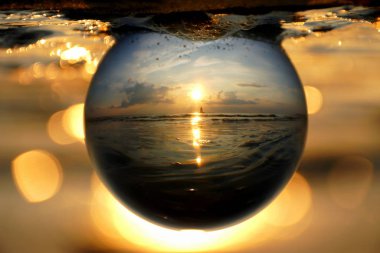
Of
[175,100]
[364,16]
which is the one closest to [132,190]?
[175,100]

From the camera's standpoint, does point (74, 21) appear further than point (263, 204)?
Yes

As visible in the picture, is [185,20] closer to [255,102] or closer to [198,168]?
[255,102]

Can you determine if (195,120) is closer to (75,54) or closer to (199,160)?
(199,160)

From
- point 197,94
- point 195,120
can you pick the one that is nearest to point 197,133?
point 195,120

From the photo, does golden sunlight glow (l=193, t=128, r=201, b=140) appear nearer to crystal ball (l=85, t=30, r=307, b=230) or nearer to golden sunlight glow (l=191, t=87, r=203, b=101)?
crystal ball (l=85, t=30, r=307, b=230)

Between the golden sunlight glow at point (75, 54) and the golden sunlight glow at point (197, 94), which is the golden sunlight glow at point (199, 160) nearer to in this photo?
the golden sunlight glow at point (197, 94)


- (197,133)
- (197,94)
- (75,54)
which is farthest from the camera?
(75,54)

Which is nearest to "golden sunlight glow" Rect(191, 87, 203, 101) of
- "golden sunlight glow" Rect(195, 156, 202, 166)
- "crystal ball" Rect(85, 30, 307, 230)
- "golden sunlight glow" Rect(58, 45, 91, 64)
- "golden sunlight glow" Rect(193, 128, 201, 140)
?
"crystal ball" Rect(85, 30, 307, 230)
